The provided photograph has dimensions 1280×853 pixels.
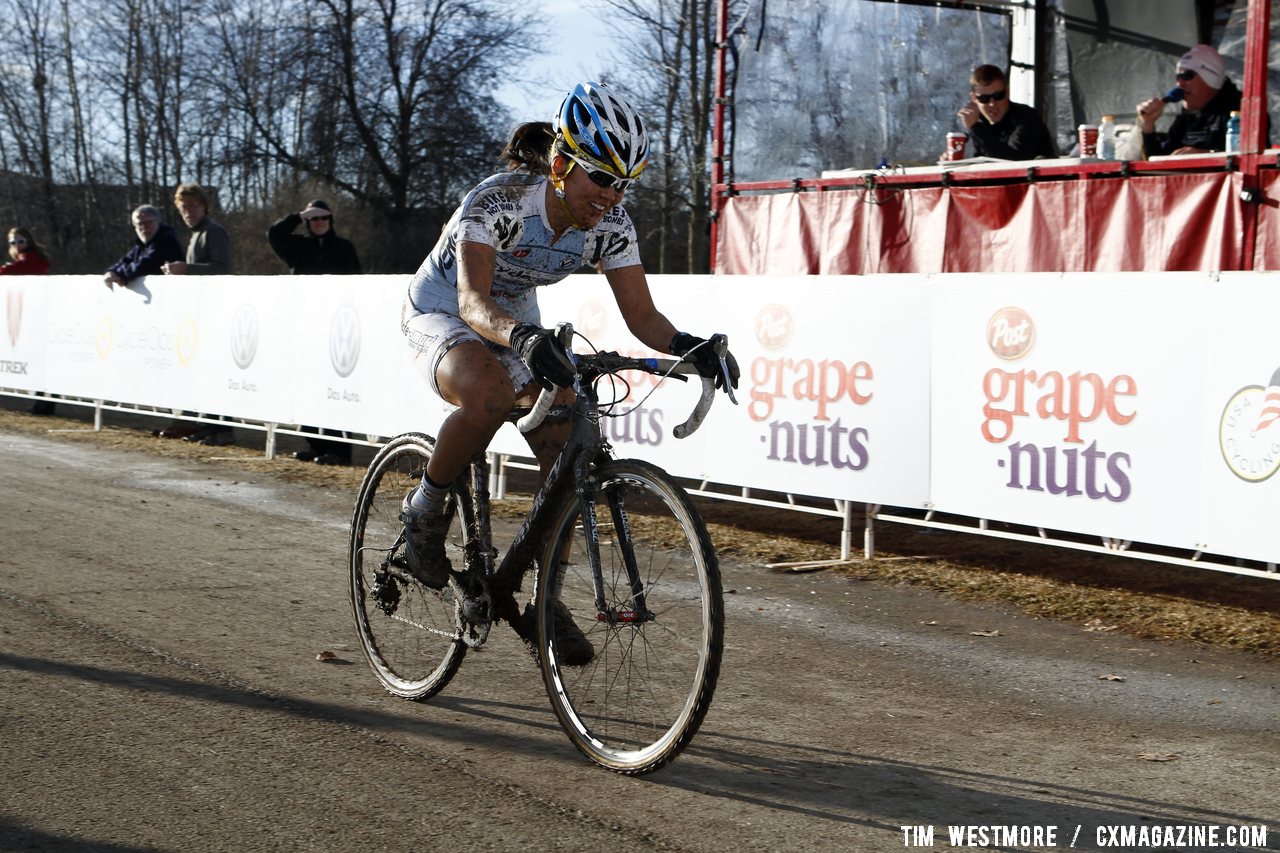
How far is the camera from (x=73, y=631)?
20.5 ft

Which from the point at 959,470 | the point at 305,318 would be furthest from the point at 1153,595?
the point at 305,318

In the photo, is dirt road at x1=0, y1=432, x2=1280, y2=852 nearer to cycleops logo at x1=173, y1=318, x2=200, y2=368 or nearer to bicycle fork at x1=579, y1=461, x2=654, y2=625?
bicycle fork at x1=579, y1=461, x2=654, y2=625

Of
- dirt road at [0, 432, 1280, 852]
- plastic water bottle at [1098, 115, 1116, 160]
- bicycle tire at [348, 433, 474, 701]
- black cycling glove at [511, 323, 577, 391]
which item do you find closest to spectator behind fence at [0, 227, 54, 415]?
dirt road at [0, 432, 1280, 852]

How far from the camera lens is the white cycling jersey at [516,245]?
4.76m

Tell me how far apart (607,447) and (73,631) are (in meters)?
2.85

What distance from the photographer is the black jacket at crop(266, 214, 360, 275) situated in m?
13.9

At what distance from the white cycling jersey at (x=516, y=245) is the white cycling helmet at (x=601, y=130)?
344mm

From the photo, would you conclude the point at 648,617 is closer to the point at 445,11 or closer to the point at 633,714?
the point at 633,714

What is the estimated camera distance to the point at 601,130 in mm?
4430

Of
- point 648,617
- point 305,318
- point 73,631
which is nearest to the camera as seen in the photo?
point 648,617

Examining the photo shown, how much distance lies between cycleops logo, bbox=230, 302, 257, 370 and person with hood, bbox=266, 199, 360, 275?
61cm

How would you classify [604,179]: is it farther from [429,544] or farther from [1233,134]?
[1233,134]

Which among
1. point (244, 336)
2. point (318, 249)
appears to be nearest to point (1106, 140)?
point (318, 249)

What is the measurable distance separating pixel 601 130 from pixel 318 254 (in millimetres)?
9925
